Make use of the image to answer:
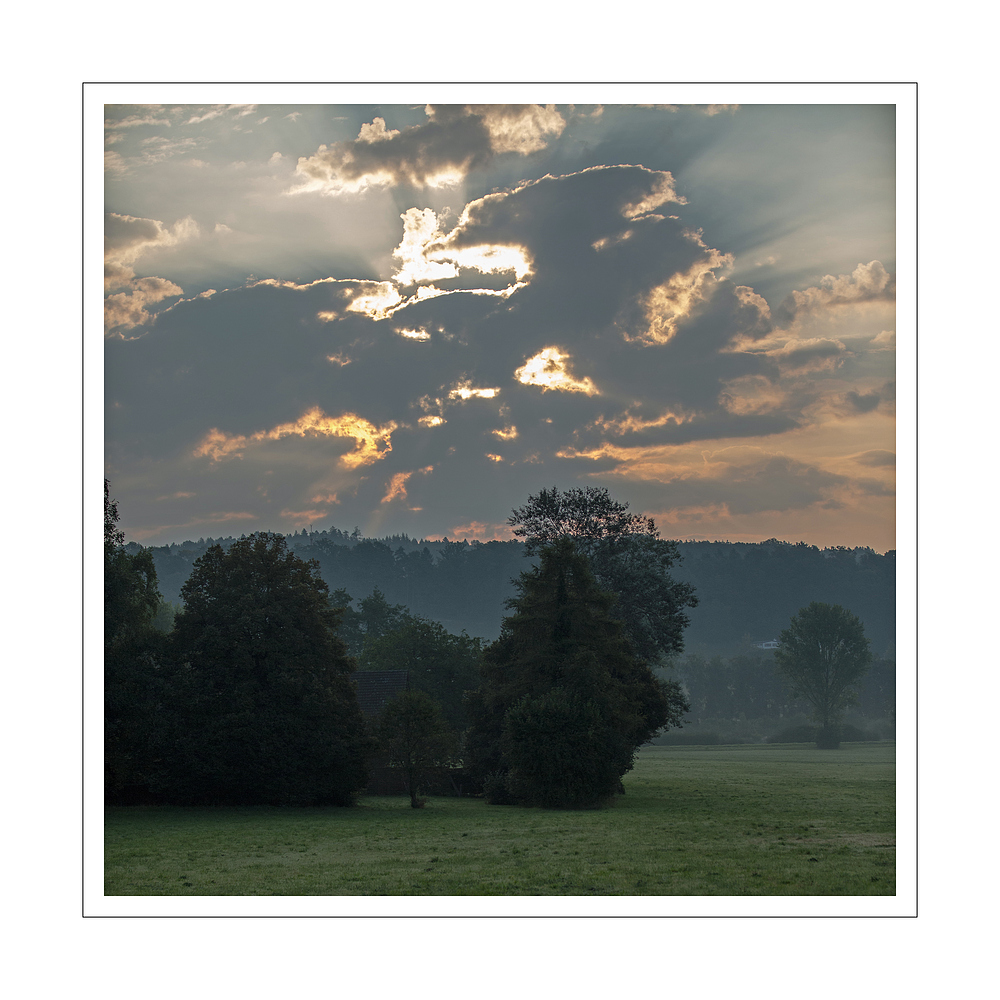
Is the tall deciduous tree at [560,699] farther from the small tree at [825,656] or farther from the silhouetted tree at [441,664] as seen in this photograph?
the small tree at [825,656]

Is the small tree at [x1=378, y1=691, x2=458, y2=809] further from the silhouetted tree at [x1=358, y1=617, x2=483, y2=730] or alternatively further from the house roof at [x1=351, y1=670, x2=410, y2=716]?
the silhouetted tree at [x1=358, y1=617, x2=483, y2=730]

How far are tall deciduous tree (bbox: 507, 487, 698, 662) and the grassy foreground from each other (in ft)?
29.0

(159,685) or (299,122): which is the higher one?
(299,122)

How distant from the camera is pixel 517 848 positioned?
1947cm

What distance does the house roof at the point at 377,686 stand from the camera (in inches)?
1684

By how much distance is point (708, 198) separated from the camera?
19219mm

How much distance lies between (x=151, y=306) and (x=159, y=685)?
15.7 metres

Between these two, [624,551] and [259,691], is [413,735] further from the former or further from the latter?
[624,551]

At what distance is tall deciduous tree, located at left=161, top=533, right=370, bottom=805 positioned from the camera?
29.6 metres

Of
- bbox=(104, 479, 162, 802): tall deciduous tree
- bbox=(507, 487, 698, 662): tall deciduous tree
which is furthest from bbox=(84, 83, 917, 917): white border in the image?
bbox=(507, 487, 698, 662): tall deciduous tree

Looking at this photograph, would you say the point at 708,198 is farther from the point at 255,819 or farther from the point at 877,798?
the point at 877,798

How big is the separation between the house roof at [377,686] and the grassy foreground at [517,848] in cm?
709
